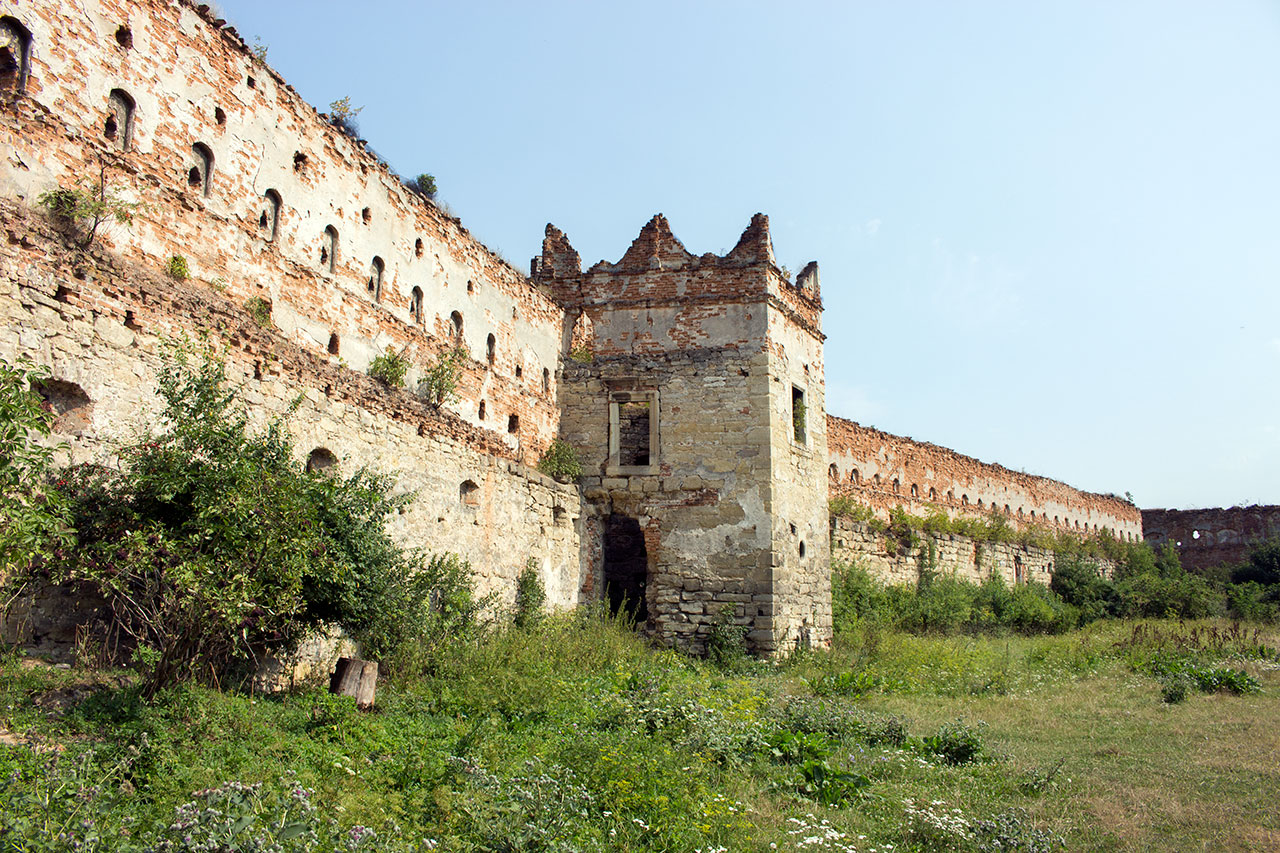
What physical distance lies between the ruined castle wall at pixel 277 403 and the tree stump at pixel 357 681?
243 centimetres

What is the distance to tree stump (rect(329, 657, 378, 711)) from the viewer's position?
780 cm

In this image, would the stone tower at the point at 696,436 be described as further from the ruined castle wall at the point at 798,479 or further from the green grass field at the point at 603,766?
the green grass field at the point at 603,766

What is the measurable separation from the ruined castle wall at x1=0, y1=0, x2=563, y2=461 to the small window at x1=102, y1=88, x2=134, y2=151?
3 centimetres

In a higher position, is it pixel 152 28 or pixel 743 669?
pixel 152 28

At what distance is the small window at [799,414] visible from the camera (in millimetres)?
15591

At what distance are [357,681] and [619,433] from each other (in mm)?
8085

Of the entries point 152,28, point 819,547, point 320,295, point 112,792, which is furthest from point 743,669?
point 152,28

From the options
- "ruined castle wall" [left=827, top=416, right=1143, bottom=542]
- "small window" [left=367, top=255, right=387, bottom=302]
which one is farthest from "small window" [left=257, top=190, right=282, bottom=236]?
"ruined castle wall" [left=827, top=416, right=1143, bottom=542]

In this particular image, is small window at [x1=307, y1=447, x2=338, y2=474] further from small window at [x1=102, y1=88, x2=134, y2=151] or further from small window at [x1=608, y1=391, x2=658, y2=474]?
small window at [x1=608, y1=391, x2=658, y2=474]

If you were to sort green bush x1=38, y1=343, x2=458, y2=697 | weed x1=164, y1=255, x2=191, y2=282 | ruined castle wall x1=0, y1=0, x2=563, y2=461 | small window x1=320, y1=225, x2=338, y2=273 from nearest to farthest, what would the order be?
green bush x1=38, y1=343, x2=458, y2=697 → ruined castle wall x1=0, y1=0, x2=563, y2=461 → weed x1=164, y1=255, x2=191, y2=282 → small window x1=320, y1=225, x2=338, y2=273

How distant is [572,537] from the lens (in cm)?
1434

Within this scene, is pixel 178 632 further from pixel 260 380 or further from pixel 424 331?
pixel 424 331

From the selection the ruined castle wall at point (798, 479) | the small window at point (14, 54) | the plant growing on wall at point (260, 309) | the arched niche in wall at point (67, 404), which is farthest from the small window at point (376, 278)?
the ruined castle wall at point (798, 479)

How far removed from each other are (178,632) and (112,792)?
1.58m
